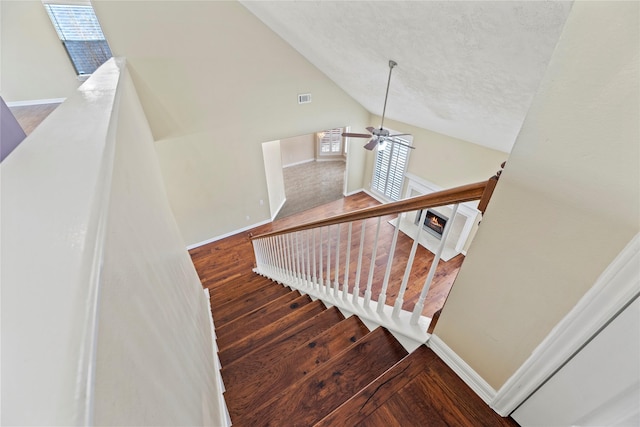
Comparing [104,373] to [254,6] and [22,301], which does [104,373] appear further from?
[254,6]

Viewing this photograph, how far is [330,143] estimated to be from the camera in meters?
9.27

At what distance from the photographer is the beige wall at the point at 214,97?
10.6 feet

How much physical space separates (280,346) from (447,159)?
4.22 metres

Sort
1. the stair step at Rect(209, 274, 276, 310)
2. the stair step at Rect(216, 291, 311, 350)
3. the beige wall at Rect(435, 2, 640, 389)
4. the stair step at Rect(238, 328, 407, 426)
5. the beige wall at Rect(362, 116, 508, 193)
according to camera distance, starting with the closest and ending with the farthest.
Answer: the beige wall at Rect(435, 2, 640, 389), the stair step at Rect(238, 328, 407, 426), the stair step at Rect(216, 291, 311, 350), the stair step at Rect(209, 274, 276, 310), the beige wall at Rect(362, 116, 508, 193)

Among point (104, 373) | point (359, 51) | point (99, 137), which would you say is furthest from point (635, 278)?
point (359, 51)

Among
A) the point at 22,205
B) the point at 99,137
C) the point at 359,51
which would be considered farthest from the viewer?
the point at 359,51

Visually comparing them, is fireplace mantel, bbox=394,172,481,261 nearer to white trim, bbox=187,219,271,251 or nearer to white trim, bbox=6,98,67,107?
white trim, bbox=187,219,271,251

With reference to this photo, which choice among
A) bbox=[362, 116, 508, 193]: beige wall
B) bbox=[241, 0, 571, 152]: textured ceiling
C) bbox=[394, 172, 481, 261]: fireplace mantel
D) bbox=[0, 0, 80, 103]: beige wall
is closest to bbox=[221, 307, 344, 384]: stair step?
bbox=[241, 0, 571, 152]: textured ceiling

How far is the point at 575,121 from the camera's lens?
0.58 m

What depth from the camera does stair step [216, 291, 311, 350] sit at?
2.11 metres

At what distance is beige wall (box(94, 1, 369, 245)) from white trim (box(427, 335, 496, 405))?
417 cm

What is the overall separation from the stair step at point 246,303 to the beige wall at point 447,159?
3428mm

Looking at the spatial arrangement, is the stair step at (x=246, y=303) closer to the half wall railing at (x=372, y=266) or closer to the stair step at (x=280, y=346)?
the half wall railing at (x=372, y=266)

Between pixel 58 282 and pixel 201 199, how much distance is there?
4.57m
